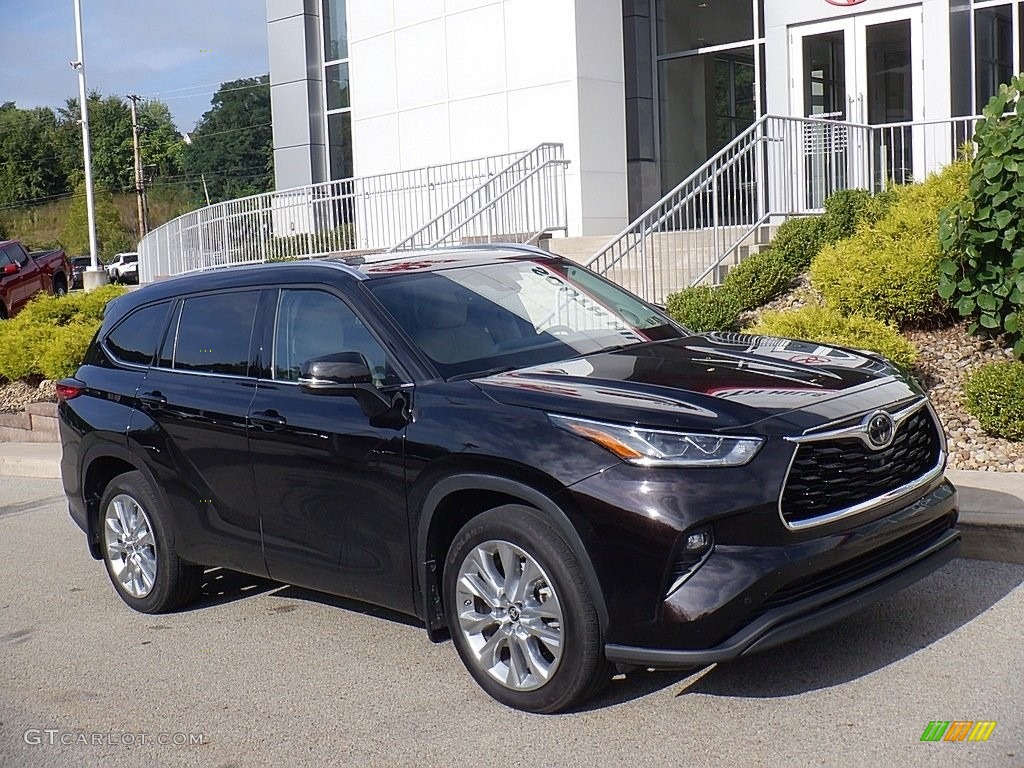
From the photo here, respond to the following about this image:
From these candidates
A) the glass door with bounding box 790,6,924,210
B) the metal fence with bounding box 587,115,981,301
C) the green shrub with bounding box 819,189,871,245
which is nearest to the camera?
the green shrub with bounding box 819,189,871,245

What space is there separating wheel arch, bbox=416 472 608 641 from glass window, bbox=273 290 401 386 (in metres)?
0.75

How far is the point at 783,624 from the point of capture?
4262 mm

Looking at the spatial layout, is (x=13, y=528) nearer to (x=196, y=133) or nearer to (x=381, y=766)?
(x=381, y=766)

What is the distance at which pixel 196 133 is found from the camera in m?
105

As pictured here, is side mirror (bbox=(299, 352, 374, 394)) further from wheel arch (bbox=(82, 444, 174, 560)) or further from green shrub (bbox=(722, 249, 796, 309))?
green shrub (bbox=(722, 249, 796, 309))

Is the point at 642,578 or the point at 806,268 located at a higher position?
the point at 806,268

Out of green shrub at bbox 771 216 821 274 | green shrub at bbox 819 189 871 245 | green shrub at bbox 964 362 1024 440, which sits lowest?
green shrub at bbox 964 362 1024 440

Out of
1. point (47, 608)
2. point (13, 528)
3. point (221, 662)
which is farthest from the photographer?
point (13, 528)

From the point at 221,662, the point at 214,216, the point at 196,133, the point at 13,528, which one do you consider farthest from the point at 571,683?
the point at 196,133

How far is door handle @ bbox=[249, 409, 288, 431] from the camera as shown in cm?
559

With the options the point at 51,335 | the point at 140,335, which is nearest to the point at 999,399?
the point at 140,335

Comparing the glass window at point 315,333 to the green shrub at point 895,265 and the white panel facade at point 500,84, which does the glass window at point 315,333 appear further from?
the white panel facade at point 500,84

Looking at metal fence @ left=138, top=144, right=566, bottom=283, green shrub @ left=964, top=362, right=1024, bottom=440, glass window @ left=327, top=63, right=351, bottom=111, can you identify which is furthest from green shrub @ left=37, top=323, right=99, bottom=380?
glass window @ left=327, top=63, right=351, bottom=111

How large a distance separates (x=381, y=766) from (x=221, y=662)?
164 centimetres
